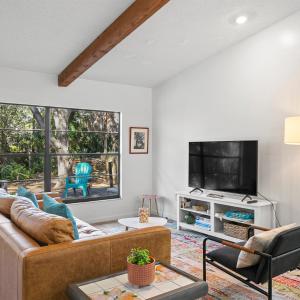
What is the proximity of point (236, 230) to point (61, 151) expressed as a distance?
309 centimetres

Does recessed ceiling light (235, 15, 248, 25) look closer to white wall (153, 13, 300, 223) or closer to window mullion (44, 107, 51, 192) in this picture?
white wall (153, 13, 300, 223)

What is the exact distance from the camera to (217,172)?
4.65 meters

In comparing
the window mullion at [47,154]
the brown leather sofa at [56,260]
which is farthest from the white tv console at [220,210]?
the window mullion at [47,154]

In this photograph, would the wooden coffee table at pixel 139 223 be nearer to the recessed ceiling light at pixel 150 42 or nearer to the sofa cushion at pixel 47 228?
the sofa cushion at pixel 47 228

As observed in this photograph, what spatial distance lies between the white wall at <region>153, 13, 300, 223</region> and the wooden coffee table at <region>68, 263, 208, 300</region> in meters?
2.63

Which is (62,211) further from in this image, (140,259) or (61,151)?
(61,151)

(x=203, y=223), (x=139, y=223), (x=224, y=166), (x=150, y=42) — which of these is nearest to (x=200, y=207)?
(x=203, y=223)

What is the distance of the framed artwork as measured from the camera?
5.93 meters

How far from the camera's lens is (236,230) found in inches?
165

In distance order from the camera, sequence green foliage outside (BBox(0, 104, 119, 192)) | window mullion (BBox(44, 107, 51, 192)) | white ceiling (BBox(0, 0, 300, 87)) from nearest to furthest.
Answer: white ceiling (BBox(0, 0, 300, 87)), green foliage outside (BBox(0, 104, 119, 192)), window mullion (BBox(44, 107, 51, 192))

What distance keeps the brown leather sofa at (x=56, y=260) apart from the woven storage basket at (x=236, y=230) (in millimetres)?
2128

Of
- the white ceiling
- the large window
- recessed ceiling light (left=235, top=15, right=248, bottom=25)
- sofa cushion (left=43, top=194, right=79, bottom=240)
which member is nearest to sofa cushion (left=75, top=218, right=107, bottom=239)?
sofa cushion (left=43, top=194, right=79, bottom=240)

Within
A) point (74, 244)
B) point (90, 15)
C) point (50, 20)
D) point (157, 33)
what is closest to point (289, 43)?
point (157, 33)

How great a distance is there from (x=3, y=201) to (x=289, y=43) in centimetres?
382
